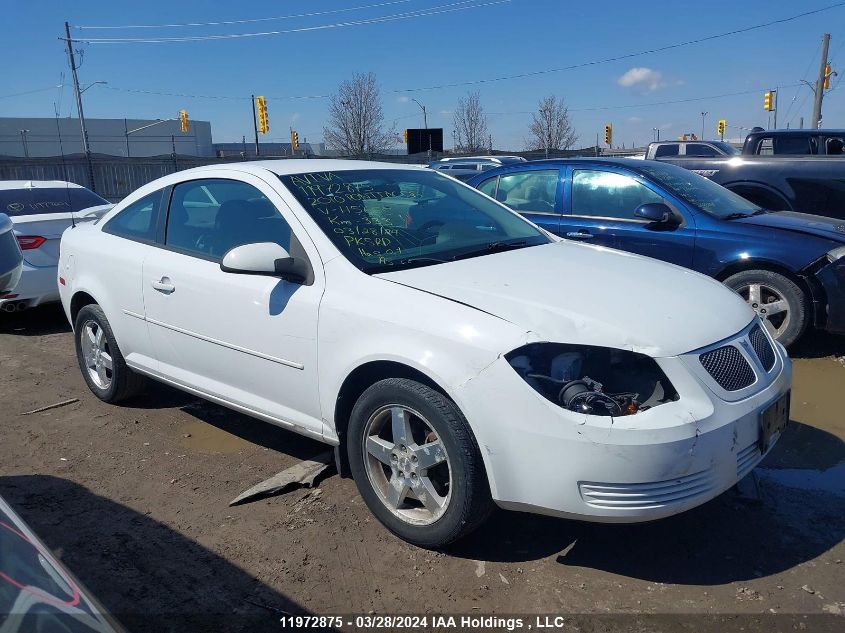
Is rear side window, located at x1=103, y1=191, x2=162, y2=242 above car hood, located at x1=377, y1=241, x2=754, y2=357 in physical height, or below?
above

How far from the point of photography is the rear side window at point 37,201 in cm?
742

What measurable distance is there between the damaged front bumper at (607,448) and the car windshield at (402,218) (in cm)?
103

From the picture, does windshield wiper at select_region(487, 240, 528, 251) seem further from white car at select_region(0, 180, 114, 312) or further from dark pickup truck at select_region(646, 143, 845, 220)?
dark pickup truck at select_region(646, 143, 845, 220)

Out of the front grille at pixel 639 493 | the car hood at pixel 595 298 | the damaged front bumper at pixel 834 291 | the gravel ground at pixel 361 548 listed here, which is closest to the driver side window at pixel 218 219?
Answer: the car hood at pixel 595 298

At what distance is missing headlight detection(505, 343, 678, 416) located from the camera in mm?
2676

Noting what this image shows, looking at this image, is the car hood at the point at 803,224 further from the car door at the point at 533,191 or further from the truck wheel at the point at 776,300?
Result: the car door at the point at 533,191

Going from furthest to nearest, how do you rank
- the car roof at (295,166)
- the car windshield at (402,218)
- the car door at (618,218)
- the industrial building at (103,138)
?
the industrial building at (103,138), the car door at (618,218), the car roof at (295,166), the car windshield at (402,218)

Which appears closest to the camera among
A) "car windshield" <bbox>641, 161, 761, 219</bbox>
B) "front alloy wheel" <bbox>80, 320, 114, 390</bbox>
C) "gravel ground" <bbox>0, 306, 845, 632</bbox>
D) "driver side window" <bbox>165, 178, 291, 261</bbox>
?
"gravel ground" <bbox>0, 306, 845, 632</bbox>

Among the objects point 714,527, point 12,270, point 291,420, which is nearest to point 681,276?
point 714,527

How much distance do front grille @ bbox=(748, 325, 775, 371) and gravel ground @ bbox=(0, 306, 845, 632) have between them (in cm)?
74

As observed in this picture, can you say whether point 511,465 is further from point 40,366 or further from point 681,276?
point 40,366

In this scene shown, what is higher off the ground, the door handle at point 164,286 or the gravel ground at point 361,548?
the door handle at point 164,286

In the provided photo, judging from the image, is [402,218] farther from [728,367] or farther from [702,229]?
[702,229]

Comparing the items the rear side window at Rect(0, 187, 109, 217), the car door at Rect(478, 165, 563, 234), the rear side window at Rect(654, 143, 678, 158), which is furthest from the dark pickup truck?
the rear side window at Rect(654, 143, 678, 158)
